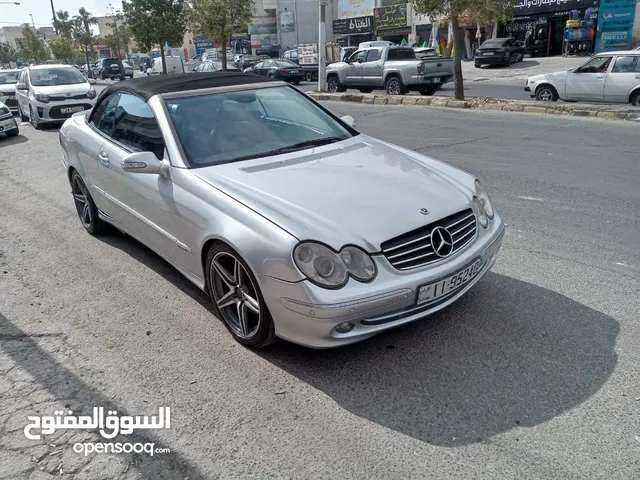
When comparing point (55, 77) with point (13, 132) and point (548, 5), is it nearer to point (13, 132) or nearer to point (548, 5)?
point (13, 132)

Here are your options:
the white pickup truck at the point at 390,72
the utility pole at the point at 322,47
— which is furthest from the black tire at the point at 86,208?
the utility pole at the point at 322,47

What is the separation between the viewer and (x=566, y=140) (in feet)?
31.9

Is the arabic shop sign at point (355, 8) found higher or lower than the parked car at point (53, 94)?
higher

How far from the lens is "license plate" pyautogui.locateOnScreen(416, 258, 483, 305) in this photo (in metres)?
3.12

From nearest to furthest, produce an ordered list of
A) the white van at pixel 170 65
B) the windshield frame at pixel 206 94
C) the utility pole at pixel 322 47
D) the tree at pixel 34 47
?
the windshield frame at pixel 206 94, the utility pole at pixel 322 47, the white van at pixel 170 65, the tree at pixel 34 47

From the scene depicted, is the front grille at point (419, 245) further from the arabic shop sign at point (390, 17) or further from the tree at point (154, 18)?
the arabic shop sign at point (390, 17)

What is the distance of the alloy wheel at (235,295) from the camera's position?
11.0 feet

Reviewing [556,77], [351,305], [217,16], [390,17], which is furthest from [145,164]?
[390,17]

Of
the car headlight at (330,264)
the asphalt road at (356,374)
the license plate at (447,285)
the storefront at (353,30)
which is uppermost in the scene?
the storefront at (353,30)

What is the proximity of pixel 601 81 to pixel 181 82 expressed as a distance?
12931mm

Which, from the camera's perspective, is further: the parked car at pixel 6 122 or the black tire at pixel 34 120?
the black tire at pixel 34 120

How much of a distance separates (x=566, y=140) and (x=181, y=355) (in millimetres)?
8543

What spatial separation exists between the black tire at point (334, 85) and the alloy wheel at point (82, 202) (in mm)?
16850

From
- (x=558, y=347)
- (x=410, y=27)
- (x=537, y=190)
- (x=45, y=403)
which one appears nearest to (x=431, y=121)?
(x=537, y=190)
